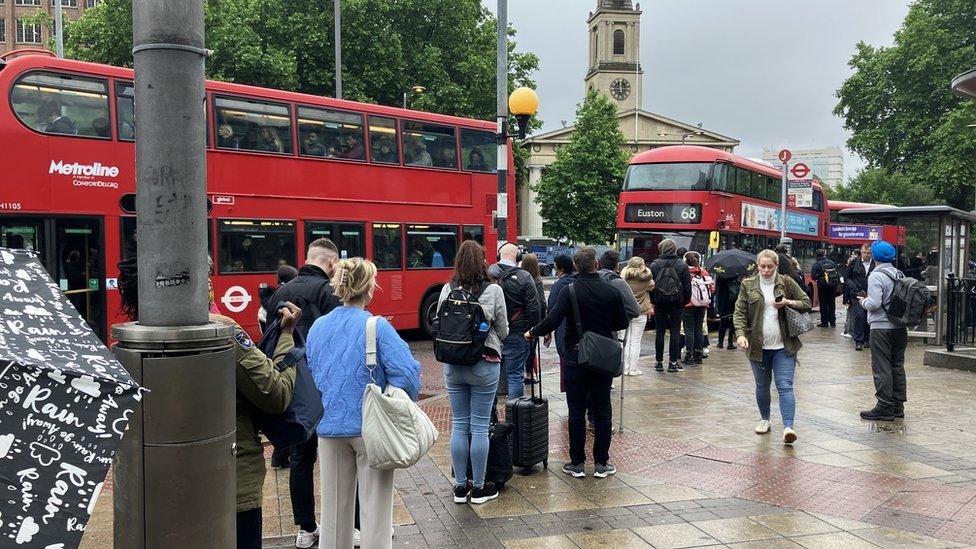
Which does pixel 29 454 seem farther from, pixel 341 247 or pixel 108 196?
pixel 341 247

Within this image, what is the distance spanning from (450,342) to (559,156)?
4272 cm

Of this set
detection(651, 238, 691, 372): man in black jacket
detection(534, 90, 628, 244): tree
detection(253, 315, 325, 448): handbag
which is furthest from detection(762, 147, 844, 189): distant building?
detection(253, 315, 325, 448): handbag

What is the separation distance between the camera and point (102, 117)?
11.3 metres

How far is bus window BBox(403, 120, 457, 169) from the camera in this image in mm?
15336

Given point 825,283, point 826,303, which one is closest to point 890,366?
point 825,283

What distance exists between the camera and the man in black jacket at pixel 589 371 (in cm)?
630

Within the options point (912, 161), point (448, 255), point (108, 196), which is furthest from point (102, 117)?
point (912, 161)

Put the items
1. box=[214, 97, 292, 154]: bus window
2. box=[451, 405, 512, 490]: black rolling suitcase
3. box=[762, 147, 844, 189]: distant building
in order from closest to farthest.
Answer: box=[451, 405, 512, 490]: black rolling suitcase
box=[214, 97, 292, 154]: bus window
box=[762, 147, 844, 189]: distant building

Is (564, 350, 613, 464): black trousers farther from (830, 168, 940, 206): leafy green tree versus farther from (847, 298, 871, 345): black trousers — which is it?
(830, 168, 940, 206): leafy green tree

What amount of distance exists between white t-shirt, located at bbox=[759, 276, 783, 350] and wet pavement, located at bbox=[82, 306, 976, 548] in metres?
0.95

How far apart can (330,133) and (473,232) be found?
3.87 m

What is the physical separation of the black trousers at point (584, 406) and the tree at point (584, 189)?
40046 millimetres

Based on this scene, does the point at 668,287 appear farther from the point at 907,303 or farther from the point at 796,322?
A: the point at 796,322

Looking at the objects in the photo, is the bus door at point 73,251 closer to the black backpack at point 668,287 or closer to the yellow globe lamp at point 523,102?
the yellow globe lamp at point 523,102
